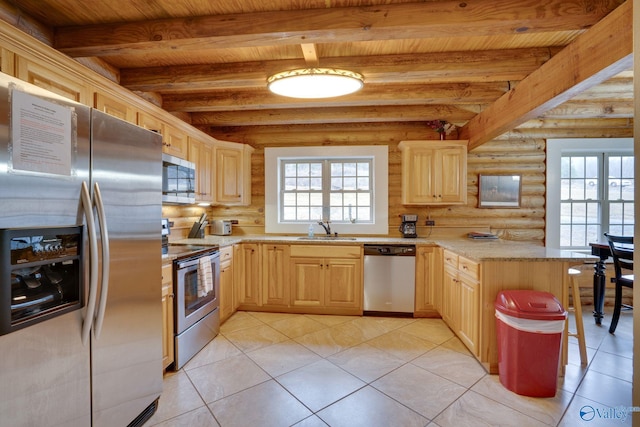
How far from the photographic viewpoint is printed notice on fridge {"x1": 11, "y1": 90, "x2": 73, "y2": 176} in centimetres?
109

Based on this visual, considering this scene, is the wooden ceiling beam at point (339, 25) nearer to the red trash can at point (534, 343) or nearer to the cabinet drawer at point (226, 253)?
the red trash can at point (534, 343)

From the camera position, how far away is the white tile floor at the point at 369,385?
182cm

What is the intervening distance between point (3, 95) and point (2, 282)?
66 centimetres

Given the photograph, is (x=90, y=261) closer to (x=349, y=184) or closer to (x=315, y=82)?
(x=315, y=82)

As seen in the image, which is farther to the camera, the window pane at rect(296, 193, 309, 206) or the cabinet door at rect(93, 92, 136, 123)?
the window pane at rect(296, 193, 309, 206)

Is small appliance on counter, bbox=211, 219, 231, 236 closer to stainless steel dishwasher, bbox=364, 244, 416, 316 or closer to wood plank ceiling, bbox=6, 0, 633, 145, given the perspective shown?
wood plank ceiling, bbox=6, 0, 633, 145

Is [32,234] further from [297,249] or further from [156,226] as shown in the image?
[297,249]

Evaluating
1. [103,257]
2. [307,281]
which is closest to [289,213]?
[307,281]

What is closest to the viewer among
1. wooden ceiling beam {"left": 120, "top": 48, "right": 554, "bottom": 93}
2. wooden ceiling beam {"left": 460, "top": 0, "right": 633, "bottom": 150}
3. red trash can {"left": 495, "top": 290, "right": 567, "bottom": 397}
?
wooden ceiling beam {"left": 460, "top": 0, "right": 633, "bottom": 150}

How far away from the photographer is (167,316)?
2234mm

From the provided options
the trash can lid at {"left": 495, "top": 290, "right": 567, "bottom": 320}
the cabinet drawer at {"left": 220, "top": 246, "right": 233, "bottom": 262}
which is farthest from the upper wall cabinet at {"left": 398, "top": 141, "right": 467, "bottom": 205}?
the cabinet drawer at {"left": 220, "top": 246, "right": 233, "bottom": 262}

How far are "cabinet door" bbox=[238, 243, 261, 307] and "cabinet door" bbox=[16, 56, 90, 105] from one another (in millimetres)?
2134

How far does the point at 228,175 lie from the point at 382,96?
7.08 feet

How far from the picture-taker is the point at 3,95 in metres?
1.04
